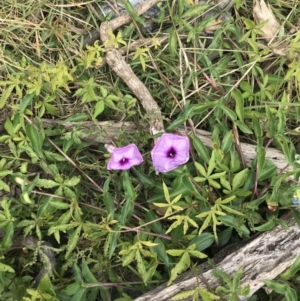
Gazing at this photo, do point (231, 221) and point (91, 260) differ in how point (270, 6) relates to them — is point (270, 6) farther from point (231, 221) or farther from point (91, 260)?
point (91, 260)

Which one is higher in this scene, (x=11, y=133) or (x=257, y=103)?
(x=11, y=133)

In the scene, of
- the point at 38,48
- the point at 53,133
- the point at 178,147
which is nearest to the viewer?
the point at 178,147

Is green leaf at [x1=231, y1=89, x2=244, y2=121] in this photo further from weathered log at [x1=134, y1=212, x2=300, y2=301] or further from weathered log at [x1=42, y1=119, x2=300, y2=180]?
weathered log at [x1=134, y1=212, x2=300, y2=301]

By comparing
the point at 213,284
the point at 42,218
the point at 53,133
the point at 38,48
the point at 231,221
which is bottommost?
the point at 213,284

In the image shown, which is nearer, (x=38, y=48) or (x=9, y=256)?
(x=9, y=256)

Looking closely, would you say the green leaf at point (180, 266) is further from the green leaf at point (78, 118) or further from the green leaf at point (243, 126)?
the green leaf at point (78, 118)

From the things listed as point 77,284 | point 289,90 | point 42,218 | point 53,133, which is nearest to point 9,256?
point 42,218
